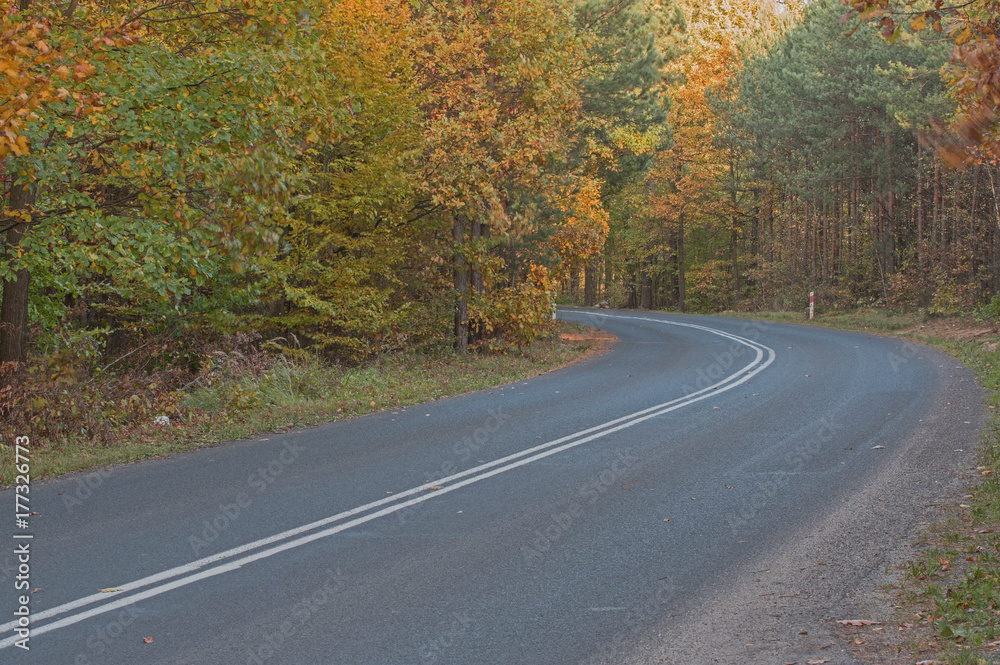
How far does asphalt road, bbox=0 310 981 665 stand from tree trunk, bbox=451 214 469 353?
809cm

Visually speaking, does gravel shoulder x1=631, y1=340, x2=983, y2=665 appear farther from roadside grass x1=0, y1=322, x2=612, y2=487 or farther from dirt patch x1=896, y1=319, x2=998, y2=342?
dirt patch x1=896, y1=319, x2=998, y2=342

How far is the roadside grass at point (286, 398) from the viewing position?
1009 cm

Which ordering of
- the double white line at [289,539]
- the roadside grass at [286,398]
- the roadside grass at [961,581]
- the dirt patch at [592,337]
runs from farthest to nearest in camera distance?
1. the dirt patch at [592,337]
2. the roadside grass at [286,398]
3. the double white line at [289,539]
4. the roadside grass at [961,581]

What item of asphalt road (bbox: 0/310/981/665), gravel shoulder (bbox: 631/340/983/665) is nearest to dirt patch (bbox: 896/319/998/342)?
asphalt road (bbox: 0/310/981/665)

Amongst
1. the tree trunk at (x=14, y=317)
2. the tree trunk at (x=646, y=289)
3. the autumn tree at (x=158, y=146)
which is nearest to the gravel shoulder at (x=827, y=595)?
the autumn tree at (x=158, y=146)

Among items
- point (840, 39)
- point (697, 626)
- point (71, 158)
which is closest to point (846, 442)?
point (697, 626)

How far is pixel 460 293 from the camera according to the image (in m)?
21.4

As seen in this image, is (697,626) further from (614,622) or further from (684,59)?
(684,59)

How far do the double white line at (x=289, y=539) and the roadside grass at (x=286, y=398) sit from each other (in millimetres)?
3550

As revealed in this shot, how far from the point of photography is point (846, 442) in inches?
423

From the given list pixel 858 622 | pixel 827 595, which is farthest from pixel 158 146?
pixel 858 622

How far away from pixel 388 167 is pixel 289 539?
424 inches

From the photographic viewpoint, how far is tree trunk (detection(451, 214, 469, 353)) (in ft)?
69.5

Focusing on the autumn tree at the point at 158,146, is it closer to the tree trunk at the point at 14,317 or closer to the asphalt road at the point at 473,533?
the tree trunk at the point at 14,317
